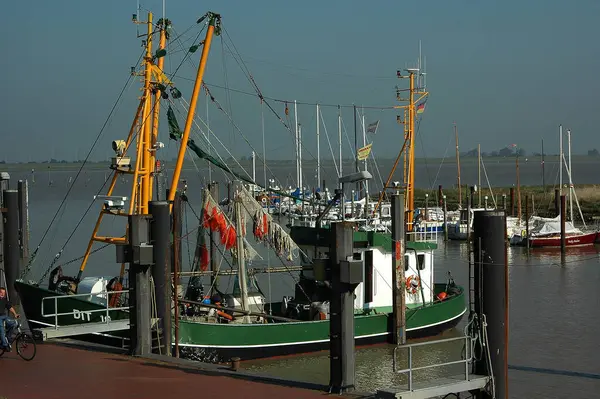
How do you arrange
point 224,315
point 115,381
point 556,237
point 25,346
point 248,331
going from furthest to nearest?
point 556,237 → point 224,315 → point 248,331 → point 25,346 → point 115,381

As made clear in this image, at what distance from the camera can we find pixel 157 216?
18719 mm

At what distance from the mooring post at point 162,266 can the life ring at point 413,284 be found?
406 inches

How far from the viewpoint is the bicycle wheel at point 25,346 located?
57.6ft

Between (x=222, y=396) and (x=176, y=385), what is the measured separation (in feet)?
3.90

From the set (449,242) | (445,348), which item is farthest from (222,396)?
(449,242)

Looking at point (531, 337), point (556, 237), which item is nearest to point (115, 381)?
point (531, 337)

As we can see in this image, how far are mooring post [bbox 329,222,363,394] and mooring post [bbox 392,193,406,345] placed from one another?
11.0 meters

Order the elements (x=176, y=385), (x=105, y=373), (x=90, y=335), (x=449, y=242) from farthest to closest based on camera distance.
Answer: (x=449, y=242), (x=90, y=335), (x=105, y=373), (x=176, y=385)

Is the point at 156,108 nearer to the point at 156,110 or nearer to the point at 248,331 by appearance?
the point at 156,110

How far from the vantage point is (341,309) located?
46.9 feet

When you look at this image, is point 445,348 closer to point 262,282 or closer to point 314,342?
point 314,342

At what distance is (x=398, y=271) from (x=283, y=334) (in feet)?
13.2

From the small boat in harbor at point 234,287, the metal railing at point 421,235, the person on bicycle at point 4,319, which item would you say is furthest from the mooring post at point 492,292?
the metal railing at point 421,235

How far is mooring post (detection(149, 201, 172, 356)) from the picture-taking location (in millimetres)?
18750
